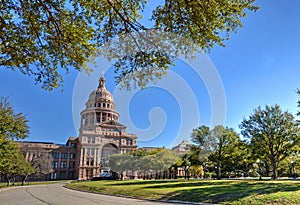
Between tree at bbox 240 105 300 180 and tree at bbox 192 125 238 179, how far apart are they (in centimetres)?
391

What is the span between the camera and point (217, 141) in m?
37.4

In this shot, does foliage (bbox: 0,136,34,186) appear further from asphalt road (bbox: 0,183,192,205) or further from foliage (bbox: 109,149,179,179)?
foliage (bbox: 109,149,179,179)

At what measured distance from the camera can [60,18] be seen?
21.4ft

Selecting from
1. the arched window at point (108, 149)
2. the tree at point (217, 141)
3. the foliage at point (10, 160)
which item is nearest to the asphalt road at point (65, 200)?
the foliage at point (10, 160)

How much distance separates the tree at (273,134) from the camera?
31.2m

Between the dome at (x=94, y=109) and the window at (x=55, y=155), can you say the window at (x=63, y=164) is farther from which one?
the dome at (x=94, y=109)

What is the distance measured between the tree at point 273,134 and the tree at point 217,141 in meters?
3.91

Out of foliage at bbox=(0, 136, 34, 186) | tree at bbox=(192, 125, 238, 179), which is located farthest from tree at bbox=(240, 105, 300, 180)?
foliage at bbox=(0, 136, 34, 186)

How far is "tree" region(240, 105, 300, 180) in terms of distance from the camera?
31.2 metres

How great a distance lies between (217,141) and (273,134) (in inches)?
321

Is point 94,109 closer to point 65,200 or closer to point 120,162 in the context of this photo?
point 120,162

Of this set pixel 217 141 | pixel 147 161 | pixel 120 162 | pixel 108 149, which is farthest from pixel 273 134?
pixel 108 149

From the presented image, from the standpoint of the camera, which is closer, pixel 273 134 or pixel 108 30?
pixel 108 30

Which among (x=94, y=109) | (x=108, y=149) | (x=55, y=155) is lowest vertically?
(x=55, y=155)
